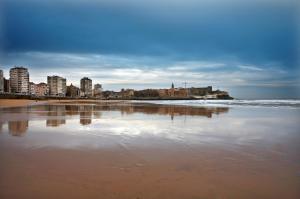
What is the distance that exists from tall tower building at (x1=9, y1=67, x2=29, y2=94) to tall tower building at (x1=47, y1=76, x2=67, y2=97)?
76.9ft

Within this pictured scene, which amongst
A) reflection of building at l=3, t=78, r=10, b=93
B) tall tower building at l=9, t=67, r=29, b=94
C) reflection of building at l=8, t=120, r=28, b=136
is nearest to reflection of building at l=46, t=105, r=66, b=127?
reflection of building at l=8, t=120, r=28, b=136

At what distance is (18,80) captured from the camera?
141 metres

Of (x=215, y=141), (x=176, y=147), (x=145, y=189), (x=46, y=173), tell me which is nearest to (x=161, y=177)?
(x=145, y=189)

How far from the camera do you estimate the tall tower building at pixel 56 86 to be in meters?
170

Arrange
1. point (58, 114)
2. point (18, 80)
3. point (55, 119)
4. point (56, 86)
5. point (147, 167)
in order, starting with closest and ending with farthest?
point (147, 167), point (55, 119), point (58, 114), point (18, 80), point (56, 86)

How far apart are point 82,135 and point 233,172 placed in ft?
15.1

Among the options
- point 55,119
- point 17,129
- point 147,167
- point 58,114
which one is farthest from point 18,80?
point 147,167

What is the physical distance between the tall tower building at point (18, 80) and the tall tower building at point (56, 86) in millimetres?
23428

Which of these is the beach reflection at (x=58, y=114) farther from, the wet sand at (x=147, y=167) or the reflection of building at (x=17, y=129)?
the wet sand at (x=147, y=167)

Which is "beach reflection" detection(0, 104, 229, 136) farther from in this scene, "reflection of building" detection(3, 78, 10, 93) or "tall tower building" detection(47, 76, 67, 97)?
"tall tower building" detection(47, 76, 67, 97)

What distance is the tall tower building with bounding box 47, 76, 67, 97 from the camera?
170 meters

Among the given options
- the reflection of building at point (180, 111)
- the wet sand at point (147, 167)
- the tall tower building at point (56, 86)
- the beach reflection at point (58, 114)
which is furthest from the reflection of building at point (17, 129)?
the tall tower building at point (56, 86)

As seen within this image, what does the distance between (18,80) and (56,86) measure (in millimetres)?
32006

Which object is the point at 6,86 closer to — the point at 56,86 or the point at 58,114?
the point at 56,86
